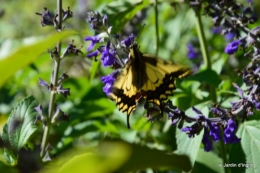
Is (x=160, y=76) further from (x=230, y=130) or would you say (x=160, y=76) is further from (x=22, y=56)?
(x=22, y=56)

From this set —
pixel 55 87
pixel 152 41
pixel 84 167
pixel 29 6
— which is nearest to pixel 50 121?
pixel 55 87

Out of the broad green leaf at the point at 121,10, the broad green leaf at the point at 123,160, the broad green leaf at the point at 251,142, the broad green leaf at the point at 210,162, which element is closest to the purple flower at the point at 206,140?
the broad green leaf at the point at 251,142

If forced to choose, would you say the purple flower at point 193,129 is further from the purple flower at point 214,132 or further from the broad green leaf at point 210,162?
the broad green leaf at point 210,162

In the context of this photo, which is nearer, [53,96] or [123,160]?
[123,160]

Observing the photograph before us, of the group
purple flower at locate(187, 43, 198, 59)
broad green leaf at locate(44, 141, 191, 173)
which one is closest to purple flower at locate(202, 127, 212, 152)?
broad green leaf at locate(44, 141, 191, 173)

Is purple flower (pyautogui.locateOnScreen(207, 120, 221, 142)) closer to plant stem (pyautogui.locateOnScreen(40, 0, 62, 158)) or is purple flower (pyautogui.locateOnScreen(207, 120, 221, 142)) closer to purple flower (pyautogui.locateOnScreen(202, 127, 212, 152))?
purple flower (pyautogui.locateOnScreen(202, 127, 212, 152))

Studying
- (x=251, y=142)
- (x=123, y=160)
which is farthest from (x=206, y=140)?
(x=123, y=160)
